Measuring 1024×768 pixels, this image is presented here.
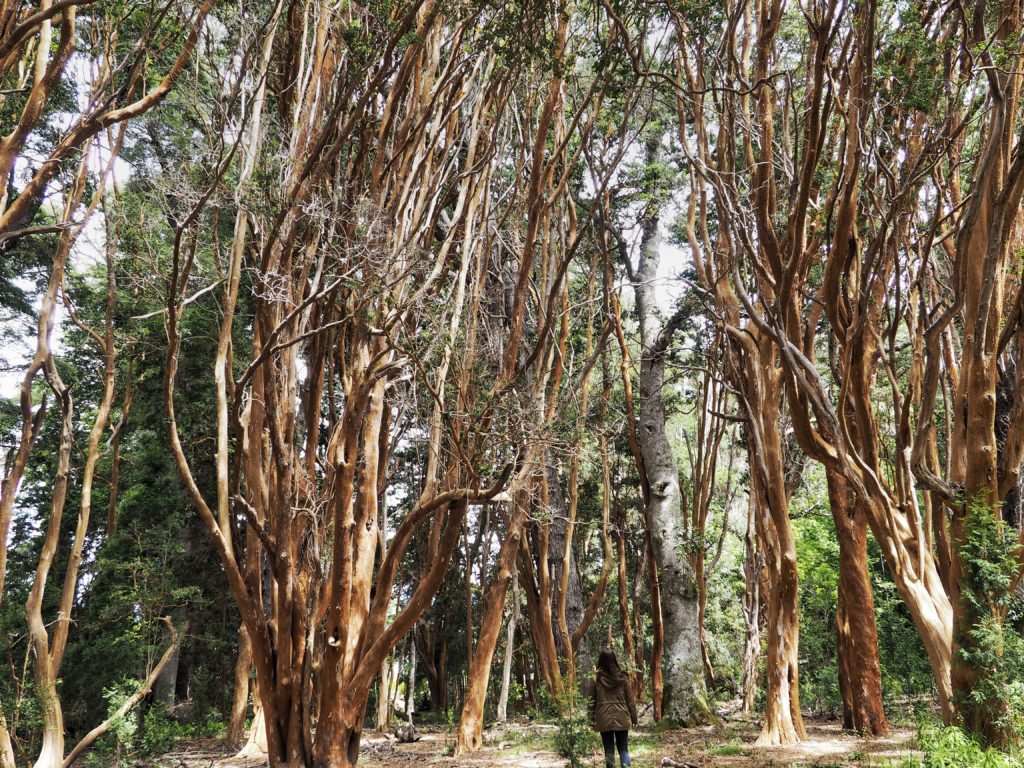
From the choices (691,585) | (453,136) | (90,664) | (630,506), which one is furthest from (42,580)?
(630,506)

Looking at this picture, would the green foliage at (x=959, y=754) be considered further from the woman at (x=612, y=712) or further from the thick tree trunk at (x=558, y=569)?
the thick tree trunk at (x=558, y=569)

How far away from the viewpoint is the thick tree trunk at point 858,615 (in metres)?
8.38

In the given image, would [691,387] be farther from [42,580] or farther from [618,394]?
[42,580]

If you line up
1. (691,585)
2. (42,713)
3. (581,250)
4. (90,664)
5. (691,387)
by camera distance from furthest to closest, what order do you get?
(691,387), (581,250), (90,664), (691,585), (42,713)

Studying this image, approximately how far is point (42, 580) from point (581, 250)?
11.3m

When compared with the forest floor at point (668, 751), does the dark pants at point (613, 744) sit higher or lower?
higher

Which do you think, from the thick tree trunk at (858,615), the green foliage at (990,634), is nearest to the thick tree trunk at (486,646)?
the thick tree trunk at (858,615)

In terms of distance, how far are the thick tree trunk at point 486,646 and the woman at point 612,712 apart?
8.45 feet

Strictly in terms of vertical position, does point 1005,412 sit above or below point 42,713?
above

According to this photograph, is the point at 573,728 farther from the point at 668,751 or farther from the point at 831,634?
the point at 831,634

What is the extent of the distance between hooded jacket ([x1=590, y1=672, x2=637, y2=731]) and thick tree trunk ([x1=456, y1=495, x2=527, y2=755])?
263cm

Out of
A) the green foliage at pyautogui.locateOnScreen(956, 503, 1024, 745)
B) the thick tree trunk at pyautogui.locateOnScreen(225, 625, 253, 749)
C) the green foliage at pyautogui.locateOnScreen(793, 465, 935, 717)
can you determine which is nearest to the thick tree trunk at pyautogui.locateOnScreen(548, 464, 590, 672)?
the green foliage at pyautogui.locateOnScreen(793, 465, 935, 717)

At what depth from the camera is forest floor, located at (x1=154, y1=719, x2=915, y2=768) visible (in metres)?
7.00

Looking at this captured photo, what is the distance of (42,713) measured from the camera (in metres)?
8.44
